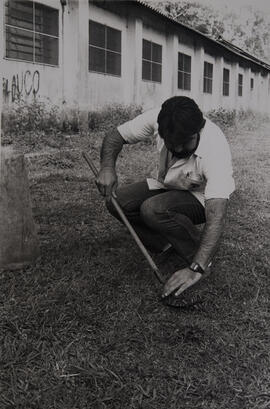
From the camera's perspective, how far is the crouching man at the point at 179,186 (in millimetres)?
2332

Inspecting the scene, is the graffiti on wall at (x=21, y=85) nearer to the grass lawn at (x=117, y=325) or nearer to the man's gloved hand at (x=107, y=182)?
the grass lawn at (x=117, y=325)

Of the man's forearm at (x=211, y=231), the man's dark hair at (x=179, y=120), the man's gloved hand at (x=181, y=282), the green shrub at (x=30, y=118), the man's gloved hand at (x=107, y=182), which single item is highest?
the green shrub at (x=30, y=118)

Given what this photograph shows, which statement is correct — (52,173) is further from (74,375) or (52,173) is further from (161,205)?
(74,375)

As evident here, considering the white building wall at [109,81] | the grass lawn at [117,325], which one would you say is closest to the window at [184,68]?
the white building wall at [109,81]

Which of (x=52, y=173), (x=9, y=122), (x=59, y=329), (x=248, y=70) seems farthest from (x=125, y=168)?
(x=248, y=70)

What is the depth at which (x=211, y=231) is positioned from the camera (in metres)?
2.31

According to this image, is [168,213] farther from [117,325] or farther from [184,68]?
[184,68]

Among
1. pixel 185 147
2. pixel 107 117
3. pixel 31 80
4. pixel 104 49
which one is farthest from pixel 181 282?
pixel 104 49

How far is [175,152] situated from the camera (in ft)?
8.58

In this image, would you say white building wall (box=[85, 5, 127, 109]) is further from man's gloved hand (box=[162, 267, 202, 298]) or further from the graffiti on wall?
man's gloved hand (box=[162, 267, 202, 298])

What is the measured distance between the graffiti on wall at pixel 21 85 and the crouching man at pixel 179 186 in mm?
1445

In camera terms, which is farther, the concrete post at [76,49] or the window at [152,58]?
the window at [152,58]

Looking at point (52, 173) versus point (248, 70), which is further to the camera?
point (248, 70)

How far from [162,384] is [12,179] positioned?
1.47 m
